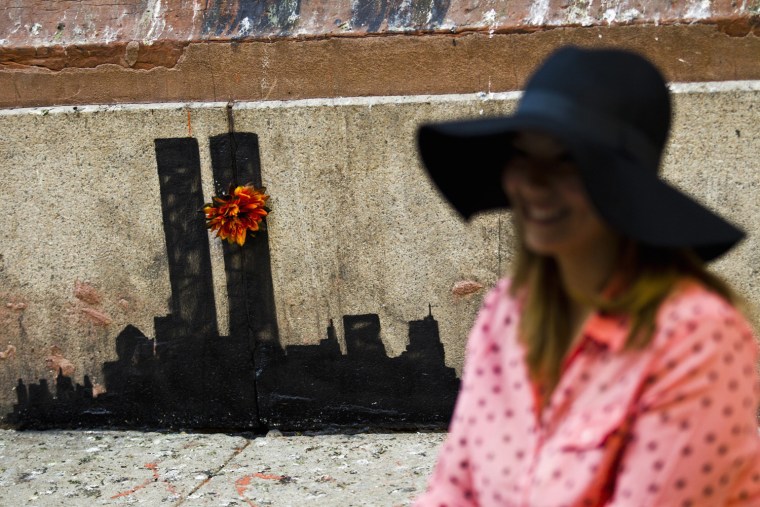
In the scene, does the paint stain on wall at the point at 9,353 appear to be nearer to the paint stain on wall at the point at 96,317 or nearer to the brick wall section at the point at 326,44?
the paint stain on wall at the point at 96,317

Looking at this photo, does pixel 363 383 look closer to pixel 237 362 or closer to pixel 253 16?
pixel 237 362

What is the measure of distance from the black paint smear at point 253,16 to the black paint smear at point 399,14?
0.86 ft

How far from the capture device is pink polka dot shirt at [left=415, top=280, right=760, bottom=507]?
1.30m

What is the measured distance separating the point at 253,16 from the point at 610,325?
291cm

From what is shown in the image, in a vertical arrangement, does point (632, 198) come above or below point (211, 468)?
above

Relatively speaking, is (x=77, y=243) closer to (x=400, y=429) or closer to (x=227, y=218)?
(x=227, y=218)

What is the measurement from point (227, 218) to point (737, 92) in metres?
1.97

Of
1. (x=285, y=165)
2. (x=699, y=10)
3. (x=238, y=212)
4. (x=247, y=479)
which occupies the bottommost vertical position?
(x=247, y=479)

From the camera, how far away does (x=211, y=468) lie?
3.93 meters

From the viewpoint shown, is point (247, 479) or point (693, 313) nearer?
point (693, 313)

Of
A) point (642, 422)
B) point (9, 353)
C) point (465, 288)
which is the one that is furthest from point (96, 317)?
point (642, 422)

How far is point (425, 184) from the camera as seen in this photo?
3918 millimetres

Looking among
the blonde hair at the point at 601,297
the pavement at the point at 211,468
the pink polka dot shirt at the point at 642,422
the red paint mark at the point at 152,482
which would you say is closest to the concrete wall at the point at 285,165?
the pavement at the point at 211,468

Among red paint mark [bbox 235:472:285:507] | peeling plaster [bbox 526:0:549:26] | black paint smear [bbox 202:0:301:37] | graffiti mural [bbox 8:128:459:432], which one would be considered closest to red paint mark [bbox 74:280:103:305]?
graffiti mural [bbox 8:128:459:432]
